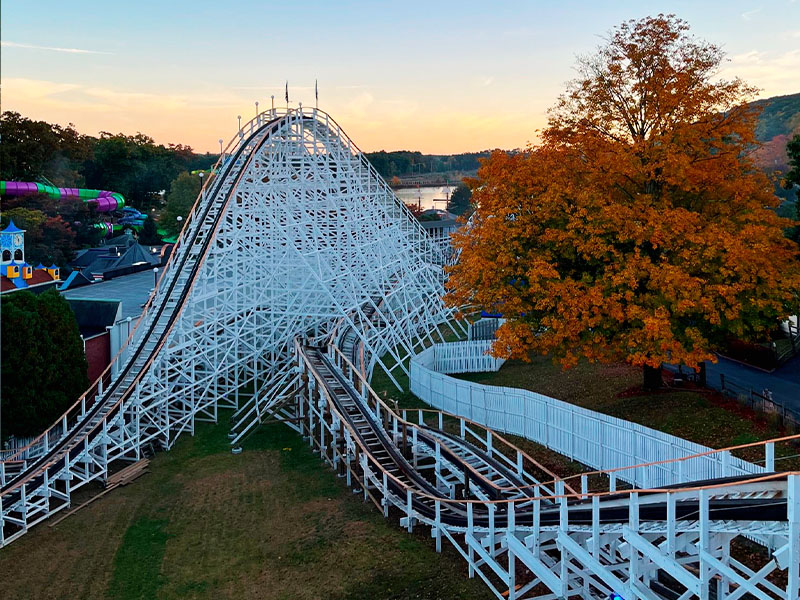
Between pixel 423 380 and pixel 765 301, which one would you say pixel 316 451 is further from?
pixel 765 301

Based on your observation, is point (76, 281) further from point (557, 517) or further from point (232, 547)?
point (557, 517)

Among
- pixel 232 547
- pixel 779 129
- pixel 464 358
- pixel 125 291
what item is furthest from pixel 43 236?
pixel 779 129

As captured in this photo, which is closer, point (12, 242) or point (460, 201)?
point (12, 242)

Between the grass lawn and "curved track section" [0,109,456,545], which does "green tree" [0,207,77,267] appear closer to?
"curved track section" [0,109,456,545]

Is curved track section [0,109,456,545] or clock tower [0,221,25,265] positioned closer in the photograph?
curved track section [0,109,456,545]

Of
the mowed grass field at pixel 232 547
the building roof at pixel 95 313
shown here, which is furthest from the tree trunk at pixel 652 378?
the building roof at pixel 95 313

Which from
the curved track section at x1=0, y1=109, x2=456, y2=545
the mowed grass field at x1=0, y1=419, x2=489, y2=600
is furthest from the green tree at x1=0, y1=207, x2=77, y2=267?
the mowed grass field at x1=0, y1=419, x2=489, y2=600

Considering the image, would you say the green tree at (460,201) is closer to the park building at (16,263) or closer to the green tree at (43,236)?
the green tree at (43,236)
